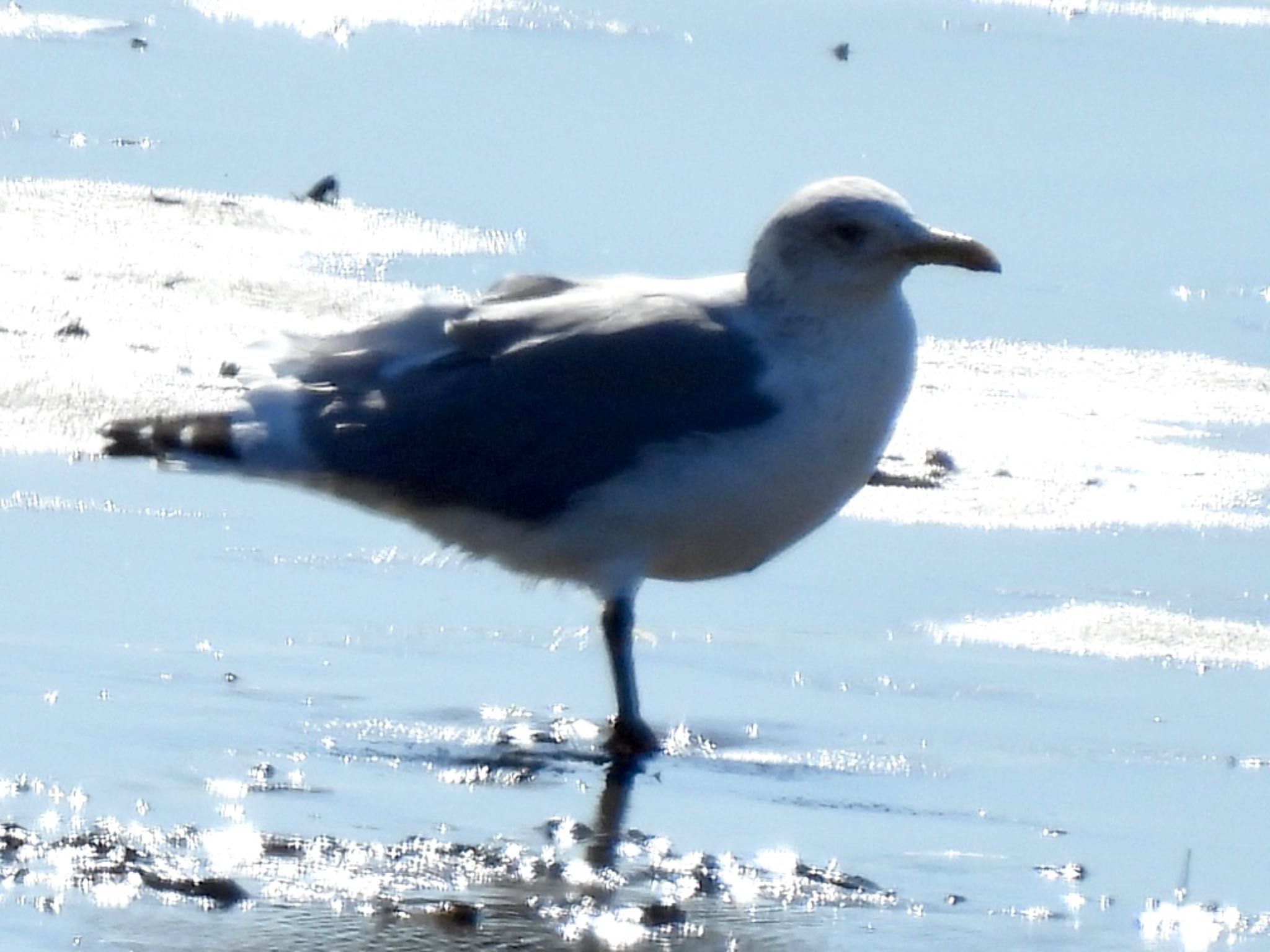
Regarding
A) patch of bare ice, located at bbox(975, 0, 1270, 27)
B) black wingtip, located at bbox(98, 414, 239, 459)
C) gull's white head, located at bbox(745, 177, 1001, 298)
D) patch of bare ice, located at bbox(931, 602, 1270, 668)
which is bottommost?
patch of bare ice, located at bbox(931, 602, 1270, 668)

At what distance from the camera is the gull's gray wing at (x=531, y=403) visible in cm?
554

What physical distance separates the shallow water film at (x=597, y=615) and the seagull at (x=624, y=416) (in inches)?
9.8

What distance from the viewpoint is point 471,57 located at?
48.6 feet

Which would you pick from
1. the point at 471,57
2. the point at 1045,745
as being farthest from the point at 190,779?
the point at 471,57

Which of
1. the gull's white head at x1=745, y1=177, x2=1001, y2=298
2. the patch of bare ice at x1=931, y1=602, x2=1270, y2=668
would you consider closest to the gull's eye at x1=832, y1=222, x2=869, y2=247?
the gull's white head at x1=745, y1=177, x2=1001, y2=298

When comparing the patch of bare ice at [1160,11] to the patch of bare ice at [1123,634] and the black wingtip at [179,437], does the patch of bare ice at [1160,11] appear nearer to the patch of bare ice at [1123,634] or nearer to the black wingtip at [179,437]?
the patch of bare ice at [1123,634]

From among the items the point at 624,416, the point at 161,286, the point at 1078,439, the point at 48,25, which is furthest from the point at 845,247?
the point at 48,25

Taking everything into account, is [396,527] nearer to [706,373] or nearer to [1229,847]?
[706,373]

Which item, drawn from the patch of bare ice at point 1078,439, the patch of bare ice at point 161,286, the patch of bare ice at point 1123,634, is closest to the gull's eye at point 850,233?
the patch of bare ice at point 1123,634

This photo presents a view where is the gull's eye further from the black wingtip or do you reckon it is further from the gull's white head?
the black wingtip

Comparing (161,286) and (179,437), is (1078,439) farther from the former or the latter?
(179,437)

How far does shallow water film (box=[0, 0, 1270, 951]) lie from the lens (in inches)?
176

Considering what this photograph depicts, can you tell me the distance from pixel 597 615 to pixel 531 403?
675mm

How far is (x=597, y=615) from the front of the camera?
609 centimetres
